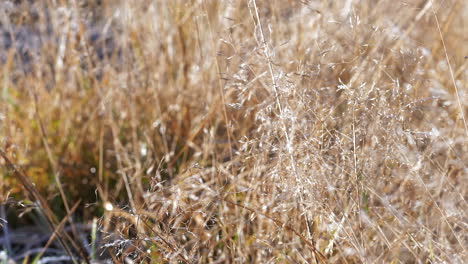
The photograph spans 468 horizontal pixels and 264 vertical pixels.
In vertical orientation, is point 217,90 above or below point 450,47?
below

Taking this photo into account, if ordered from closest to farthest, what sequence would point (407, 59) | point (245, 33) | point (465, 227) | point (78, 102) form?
point (465, 227), point (407, 59), point (245, 33), point (78, 102)

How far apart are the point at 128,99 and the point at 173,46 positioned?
338mm

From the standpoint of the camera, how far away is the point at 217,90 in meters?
1.72

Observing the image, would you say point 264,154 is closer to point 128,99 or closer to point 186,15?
point 128,99

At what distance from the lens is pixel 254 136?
1.15 meters

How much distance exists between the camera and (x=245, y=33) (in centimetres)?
186

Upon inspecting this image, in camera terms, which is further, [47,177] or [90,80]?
[90,80]

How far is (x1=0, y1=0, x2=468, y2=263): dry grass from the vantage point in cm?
100

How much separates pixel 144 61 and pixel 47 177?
1.80 ft

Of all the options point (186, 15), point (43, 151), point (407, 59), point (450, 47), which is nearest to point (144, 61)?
point (186, 15)

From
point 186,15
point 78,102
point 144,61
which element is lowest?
point 78,102

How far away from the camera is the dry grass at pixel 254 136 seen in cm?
100

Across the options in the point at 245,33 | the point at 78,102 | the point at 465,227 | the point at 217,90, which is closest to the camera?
the point at 465,227

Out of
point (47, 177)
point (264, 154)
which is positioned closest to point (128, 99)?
point (47, 177)
